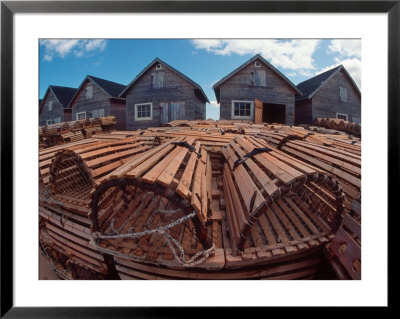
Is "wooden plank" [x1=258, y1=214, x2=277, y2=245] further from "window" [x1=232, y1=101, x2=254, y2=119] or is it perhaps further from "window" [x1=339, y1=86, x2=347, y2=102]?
"window" [x1=339, y1=86, x2=347, y2=102]

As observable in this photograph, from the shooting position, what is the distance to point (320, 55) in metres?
2.79

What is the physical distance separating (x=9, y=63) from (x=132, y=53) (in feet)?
4.80

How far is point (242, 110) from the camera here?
1088 centimetres

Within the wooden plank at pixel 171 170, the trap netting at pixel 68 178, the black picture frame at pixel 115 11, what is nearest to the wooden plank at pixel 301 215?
the black picture frame at pixel 115 11

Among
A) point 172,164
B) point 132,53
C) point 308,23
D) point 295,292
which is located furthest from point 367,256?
point 132,53

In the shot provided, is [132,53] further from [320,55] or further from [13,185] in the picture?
[320,55]

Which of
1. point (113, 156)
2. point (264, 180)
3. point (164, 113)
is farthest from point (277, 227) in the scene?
point (164, 113)

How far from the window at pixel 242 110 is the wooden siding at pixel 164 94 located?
7.33ft

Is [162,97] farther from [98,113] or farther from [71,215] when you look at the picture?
[71,215]

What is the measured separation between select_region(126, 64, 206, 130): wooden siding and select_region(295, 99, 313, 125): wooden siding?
683 cm

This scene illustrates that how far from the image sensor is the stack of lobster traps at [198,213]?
184 centimetres

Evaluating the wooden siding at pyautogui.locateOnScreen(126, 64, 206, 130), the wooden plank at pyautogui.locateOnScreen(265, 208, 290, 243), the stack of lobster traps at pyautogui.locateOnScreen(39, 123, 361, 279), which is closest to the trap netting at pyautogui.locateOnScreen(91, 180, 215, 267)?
the stack of lobster traps at pyautogui.locateOnScreen(39, 123, 361, 279)

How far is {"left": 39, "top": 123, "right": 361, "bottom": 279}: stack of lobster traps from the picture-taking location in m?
1.84

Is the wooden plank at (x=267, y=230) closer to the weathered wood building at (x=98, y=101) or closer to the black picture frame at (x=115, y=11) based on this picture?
the black picture frame at (x=115, y=11)
